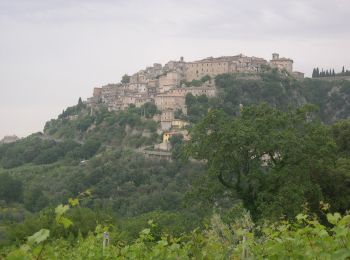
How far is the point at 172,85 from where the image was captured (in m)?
89.9

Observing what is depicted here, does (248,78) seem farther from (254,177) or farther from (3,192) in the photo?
(254,177)

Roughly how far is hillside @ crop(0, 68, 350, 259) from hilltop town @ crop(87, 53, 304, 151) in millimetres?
1650

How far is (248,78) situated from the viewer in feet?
281

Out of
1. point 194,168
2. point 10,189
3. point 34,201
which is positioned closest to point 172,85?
point 194,168

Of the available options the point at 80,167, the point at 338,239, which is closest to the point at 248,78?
the point at 80,167

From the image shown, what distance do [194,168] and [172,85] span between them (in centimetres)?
3362

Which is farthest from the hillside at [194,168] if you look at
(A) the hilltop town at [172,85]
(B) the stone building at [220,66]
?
(B) the stone building at [220,66]

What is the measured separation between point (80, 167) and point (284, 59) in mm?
47728

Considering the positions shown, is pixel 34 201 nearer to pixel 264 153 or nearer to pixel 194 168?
pixel 194 168

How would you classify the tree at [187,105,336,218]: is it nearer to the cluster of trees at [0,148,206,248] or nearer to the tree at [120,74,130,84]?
the cluster of trees at [0,148,206,248]

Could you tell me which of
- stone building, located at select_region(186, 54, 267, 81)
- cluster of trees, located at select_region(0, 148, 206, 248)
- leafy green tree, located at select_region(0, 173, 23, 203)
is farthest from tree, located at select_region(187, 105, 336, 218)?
stone building, located at select_region(186, 54, 267, 81)

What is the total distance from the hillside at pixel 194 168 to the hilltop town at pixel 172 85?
65.0 inches

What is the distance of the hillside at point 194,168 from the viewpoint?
16.7m

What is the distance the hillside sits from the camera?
54.9 feet
